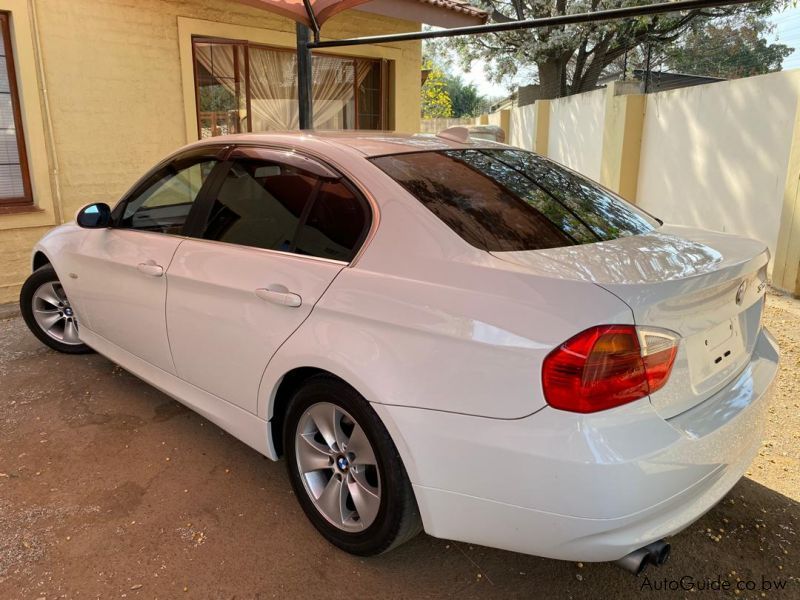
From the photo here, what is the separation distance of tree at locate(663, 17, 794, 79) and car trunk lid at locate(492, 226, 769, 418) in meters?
12.9

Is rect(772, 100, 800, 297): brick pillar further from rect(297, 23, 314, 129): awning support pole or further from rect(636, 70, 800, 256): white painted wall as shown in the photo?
rect(297, 23, 314, 129): awning support pole

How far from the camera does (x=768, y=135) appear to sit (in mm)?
7090

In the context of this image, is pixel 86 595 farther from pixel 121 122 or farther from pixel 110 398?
pixel 121 122

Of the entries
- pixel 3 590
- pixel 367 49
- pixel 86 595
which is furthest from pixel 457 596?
pixel 367 49

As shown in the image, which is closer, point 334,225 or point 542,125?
point 334,225

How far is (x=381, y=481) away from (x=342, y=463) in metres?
0.27

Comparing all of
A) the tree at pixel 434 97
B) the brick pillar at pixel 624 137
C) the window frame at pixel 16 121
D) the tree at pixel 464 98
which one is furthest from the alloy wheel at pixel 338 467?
the tree at pixel 464 98

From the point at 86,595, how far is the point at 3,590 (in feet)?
1.05

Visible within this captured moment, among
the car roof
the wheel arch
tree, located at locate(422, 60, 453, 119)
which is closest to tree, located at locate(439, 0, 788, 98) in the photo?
tree, located at locate(422, 60, 453, 119)

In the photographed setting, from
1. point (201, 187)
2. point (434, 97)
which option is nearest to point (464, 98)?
point (434, 97)

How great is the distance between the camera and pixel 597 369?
184cm

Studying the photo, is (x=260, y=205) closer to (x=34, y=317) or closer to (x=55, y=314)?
(x=55, y=314)

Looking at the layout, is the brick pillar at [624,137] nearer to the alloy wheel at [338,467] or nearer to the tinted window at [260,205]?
the tinted window at [260,205]

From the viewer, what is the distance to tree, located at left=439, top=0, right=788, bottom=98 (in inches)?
655
